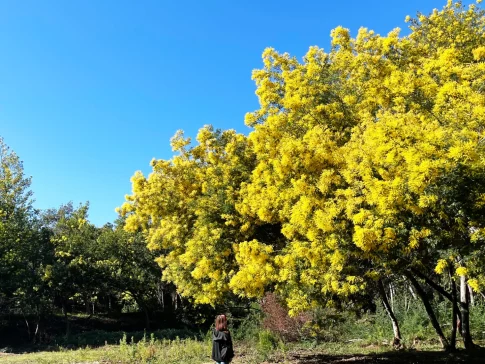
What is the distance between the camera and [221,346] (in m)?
7.86

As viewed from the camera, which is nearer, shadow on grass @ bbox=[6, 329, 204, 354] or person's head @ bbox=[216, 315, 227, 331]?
person's head @ bbox=[216, 315, 227, 331]

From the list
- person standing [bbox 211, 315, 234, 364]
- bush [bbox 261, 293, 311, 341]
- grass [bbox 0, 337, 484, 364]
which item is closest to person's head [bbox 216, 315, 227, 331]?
person standing [bbox 211, 315, 234, 364]

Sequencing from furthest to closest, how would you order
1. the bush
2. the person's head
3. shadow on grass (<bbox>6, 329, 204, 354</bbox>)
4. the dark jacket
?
shadow on grass (<bbox>6, 329, 204, 354</bbox>)
the bush
the person's head
the dark jacket

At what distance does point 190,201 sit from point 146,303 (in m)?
19.0

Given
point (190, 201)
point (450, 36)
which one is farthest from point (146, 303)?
point (450, 36)

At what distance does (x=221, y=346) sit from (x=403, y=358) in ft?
19.7

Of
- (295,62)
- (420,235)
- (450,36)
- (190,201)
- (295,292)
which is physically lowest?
(295,292)

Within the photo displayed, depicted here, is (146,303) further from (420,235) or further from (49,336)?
(420,235)

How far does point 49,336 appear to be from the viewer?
24188 mm

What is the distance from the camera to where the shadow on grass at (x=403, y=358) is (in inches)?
404

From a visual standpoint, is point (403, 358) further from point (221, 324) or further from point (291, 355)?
point (221, 324)

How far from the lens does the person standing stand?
7.79m

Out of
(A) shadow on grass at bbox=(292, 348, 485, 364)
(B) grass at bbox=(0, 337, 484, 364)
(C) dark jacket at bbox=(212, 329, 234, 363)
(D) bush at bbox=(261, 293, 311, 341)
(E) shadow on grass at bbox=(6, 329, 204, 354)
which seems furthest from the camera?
(E) shadow on grass at bbox=(6, 329, 204, 354)

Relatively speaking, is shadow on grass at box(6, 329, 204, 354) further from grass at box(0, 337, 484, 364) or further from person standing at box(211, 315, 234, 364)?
person standing at box(211, 315, 234, 364)
